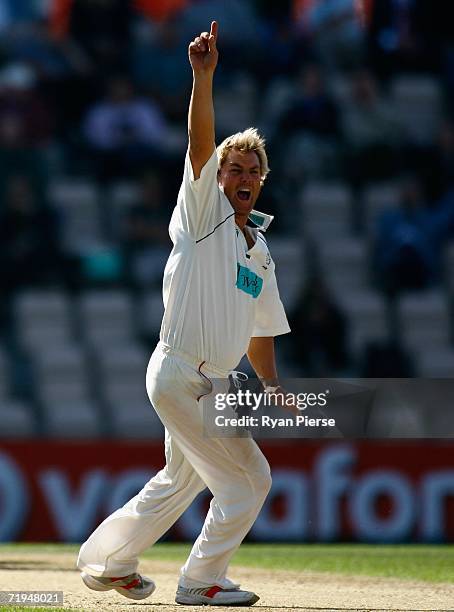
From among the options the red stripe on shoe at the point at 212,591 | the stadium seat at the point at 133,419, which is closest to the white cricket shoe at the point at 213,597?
the red stripe on shoe at the point at 212,591

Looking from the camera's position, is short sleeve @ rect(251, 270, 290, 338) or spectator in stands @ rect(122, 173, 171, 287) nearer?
short sleeve @ rect(251, 270, 290, 338)

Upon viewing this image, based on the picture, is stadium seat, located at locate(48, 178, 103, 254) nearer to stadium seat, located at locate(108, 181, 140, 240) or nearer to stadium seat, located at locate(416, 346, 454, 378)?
stadium seat, located at locate(108, 181, 140, 240)

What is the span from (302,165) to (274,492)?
458 centimetres

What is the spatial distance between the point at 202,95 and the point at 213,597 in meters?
2.11

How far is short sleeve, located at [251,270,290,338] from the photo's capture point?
20.0 ft

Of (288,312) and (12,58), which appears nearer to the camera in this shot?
(288,312)

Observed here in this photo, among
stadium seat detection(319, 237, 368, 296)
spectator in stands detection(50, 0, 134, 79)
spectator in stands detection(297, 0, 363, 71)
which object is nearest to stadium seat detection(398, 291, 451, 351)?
stadium seat detection(319, 237, 368, 296)

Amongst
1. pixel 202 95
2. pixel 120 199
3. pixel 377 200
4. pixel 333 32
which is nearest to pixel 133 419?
pixel 120 199

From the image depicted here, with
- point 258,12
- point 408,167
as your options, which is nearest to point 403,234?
point 408,167

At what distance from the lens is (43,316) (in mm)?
13852

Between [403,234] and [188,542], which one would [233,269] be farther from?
[403,234]

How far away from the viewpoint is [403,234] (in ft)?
45.7

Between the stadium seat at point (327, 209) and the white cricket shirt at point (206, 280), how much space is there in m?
8.99

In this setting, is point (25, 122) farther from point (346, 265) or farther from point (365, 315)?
point (365, 315)
